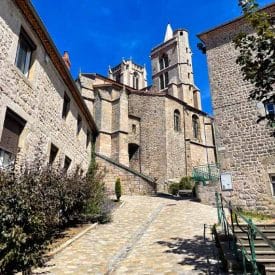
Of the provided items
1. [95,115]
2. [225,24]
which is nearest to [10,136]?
[225,24]

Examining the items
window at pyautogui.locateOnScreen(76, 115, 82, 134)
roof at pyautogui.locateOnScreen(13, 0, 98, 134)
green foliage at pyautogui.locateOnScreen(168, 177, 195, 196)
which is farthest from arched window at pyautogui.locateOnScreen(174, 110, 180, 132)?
roof at pyautogui.locateOnScreen(13, 0, 98, 134)

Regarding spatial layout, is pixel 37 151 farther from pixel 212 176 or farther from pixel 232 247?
pixel 212 176

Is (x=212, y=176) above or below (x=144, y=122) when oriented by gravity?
below

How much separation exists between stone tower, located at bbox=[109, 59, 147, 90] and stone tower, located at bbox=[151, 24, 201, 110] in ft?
35.0

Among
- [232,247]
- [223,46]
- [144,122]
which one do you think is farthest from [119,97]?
[232,247]

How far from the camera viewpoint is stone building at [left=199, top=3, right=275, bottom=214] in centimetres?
1080

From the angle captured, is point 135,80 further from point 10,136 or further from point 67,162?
point 10,136

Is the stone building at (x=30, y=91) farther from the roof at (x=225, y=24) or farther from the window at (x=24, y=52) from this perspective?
the roof at (x=225, y=24)

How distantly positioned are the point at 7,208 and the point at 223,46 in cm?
1269

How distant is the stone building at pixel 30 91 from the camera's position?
23.0ft

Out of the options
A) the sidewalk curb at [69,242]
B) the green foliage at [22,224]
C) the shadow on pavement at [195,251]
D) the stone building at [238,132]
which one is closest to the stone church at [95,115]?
the green foliage at [22,224]

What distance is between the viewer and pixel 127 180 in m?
18.5

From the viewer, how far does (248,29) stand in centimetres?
1284

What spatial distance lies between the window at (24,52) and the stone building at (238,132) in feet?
27.0
